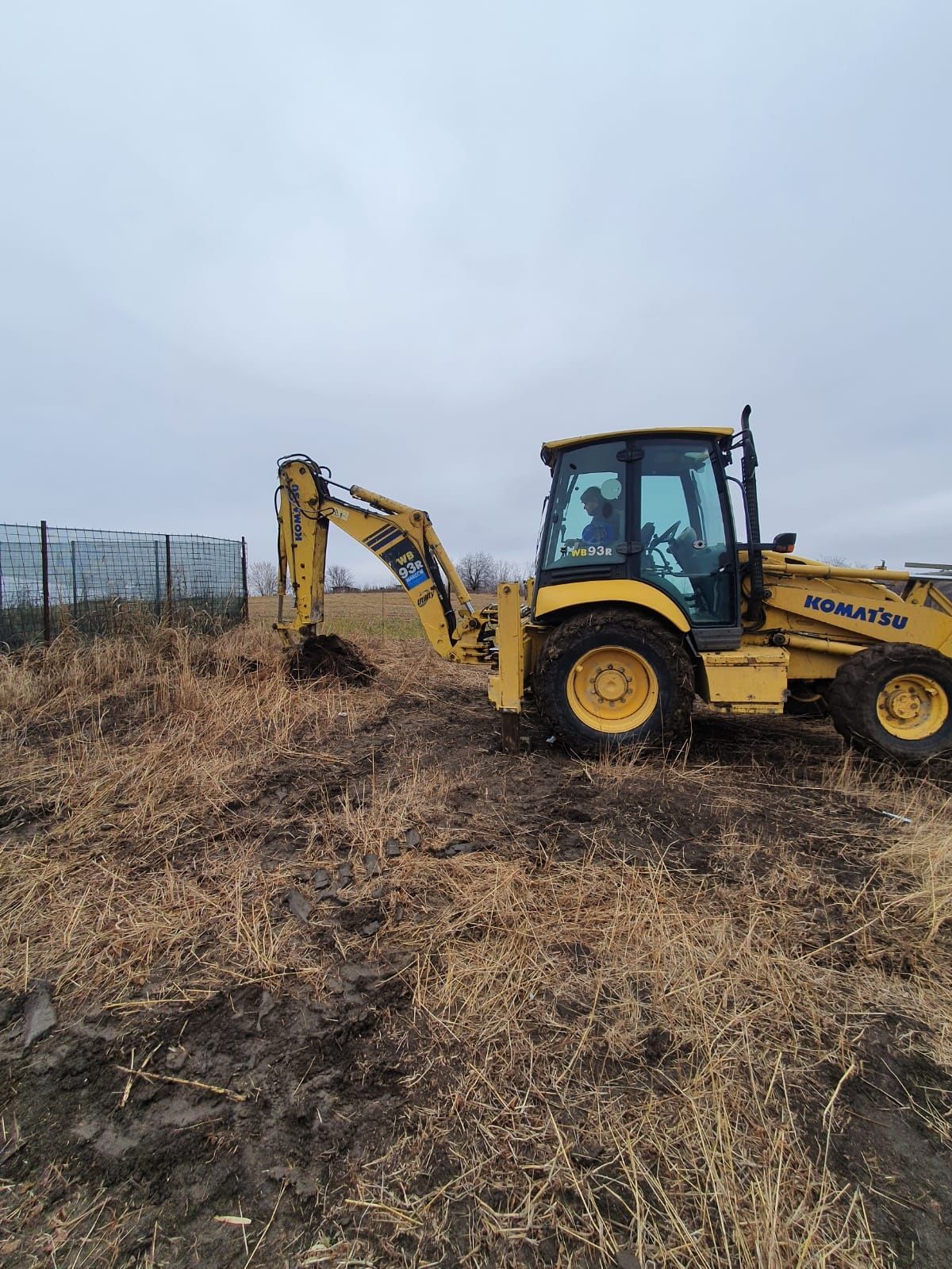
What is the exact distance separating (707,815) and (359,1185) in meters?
2.44

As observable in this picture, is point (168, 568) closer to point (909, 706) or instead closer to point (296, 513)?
point (296, 513)

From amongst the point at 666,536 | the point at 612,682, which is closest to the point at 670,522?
the point at 666,536

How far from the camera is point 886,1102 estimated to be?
5.29ft

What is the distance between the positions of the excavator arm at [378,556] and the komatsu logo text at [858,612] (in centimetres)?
266

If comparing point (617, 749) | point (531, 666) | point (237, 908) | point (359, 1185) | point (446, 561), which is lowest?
point (359, 1185)

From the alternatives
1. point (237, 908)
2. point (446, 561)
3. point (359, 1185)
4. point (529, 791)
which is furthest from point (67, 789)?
point (446, 561)

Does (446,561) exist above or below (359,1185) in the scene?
above

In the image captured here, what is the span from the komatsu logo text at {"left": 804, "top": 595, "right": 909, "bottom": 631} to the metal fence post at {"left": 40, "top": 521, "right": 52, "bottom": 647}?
818cm

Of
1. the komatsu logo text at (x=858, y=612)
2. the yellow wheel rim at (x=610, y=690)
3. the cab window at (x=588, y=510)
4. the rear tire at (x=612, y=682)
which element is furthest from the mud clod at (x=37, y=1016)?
the komatsu logo text at (x=858, y=612)

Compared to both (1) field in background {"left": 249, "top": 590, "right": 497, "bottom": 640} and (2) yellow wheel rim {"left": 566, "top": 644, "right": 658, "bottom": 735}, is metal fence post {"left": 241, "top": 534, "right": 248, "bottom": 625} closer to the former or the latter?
(1) field in background {"left": 249, "top": 590, "right": 497, "bottom": 640}

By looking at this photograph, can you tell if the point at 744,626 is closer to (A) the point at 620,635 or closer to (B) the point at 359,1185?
(A) the point at 620,635

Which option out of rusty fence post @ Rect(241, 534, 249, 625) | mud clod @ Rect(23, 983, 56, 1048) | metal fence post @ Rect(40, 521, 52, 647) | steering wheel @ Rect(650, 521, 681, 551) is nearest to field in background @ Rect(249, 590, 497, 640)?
rusty fence post @ Rect(241, 534, 249, 625)

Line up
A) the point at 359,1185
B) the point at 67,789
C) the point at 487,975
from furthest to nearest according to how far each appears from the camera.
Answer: the point at 67,789, the point at 487,975, the point at 359,1185

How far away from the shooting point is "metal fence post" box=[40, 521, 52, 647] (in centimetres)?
718
